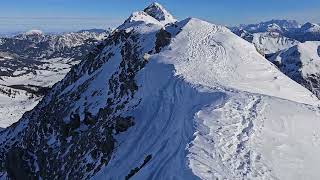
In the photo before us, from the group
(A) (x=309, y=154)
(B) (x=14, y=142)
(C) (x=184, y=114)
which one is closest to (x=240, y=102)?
(C) (x=184, y=114)

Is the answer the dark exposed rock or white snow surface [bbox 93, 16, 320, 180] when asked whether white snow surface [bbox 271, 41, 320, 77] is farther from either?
white snow surface [bbox 93, 16, 320, 180]

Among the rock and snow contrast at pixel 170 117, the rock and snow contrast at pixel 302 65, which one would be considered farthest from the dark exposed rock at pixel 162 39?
the rock and snow contrast at pixel 302 65

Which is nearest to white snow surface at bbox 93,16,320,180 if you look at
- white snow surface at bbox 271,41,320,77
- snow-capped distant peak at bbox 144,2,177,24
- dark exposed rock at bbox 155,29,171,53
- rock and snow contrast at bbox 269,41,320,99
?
dark exposed rock at bbox 155,29,171,53

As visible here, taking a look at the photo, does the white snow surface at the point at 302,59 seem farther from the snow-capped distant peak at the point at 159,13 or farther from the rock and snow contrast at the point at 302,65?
the snow-capped distant peak at the point at 159,13

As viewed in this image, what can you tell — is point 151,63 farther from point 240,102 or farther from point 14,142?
point 14,142

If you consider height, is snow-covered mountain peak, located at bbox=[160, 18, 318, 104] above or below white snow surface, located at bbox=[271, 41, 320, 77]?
above

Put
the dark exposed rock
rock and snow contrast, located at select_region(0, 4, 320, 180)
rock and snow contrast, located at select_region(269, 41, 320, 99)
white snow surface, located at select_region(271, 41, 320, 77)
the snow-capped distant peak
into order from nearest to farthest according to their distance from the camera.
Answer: rock and snow contrast, located at select_region(0, 4, 320, 180) → the dark exposed rock → the snow-capped distant peak → rock and snow contrast, located at select_region(269, 41, 320, 99) → white snow surface, located at select_region(271, 41, 320, 77)
